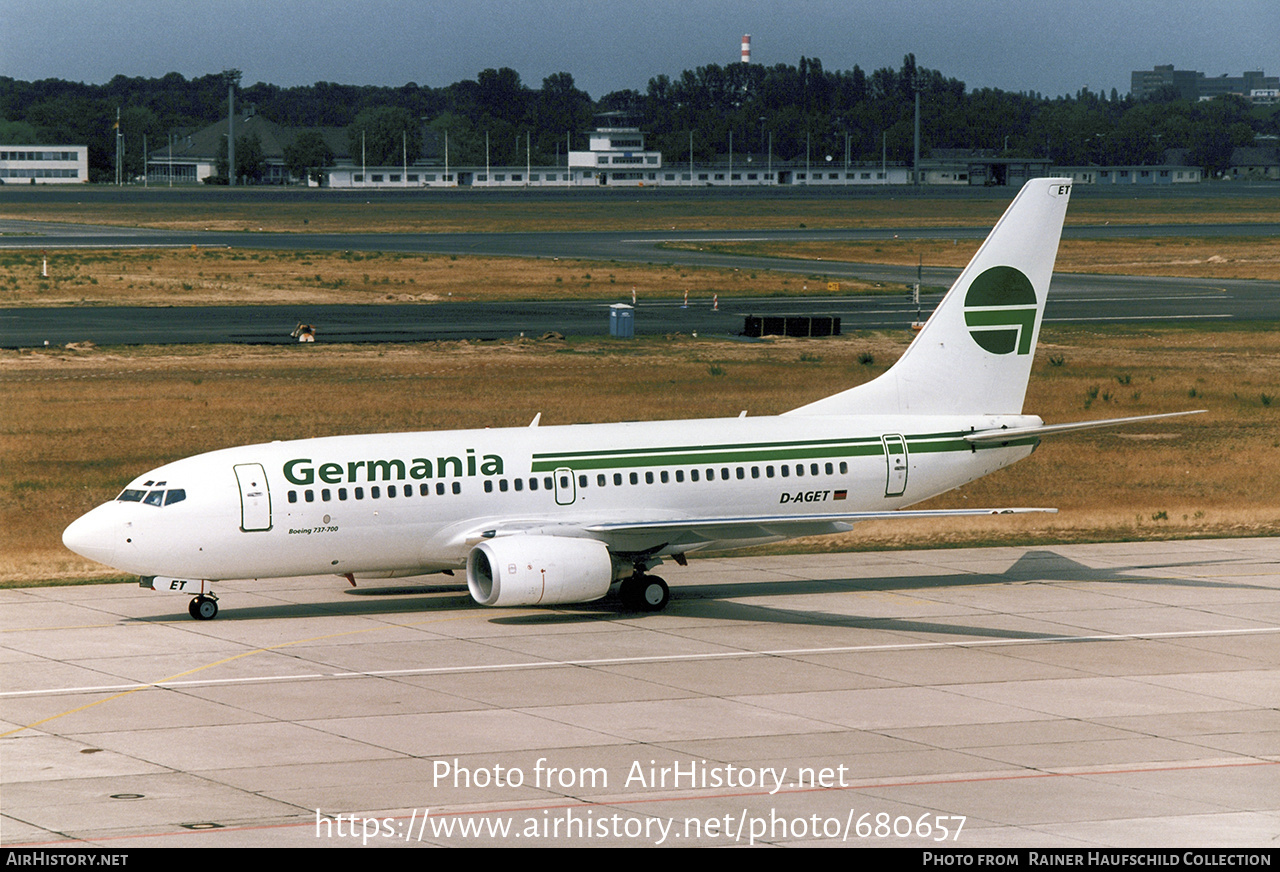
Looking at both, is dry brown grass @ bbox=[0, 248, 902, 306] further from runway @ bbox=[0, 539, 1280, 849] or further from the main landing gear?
the main landing gear

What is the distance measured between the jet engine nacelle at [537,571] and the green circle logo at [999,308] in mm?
12398

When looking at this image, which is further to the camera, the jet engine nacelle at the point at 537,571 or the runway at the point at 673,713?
the jet engine nacelle at the point at 537,571

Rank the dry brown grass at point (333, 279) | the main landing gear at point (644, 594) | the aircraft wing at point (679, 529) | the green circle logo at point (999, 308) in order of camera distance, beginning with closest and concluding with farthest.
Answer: the aircraft wing at point (679, 529) → the main landing gear at point (644, 594) → the green circle logo at point (999, 308) → the dry brown grass at point (333, 279)

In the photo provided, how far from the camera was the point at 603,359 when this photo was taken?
8044 centimetres

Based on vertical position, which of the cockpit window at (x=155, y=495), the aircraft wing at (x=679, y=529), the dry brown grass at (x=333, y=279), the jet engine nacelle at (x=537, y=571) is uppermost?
the dry brown grass at (x=333, y=279)

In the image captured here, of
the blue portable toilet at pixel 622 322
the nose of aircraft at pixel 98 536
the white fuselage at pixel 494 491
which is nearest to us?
the nose of aircraft at pixel 98 536

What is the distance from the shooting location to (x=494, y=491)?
35750 millimetres

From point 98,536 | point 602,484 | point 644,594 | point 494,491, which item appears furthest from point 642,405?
point 98,536

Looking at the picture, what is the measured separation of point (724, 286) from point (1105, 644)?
281ft

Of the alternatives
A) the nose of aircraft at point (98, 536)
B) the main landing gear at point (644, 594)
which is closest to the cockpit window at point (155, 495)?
the nose of aircraft at point (98, 536)

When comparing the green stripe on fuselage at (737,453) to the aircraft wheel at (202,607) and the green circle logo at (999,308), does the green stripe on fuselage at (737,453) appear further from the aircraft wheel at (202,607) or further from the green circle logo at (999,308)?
the aircraft wheel at (202,607)

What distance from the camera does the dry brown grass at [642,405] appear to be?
48.3 meters

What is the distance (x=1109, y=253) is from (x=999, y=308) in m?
111

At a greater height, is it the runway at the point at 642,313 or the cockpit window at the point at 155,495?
the runway at the point at 642,313
